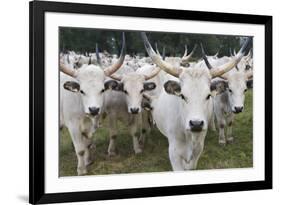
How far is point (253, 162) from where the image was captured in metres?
3.60

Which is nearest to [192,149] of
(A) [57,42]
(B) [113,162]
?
(B) [113,162]

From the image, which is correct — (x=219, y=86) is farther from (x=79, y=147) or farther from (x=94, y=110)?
(x=79, y=147)

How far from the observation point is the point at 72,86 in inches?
122

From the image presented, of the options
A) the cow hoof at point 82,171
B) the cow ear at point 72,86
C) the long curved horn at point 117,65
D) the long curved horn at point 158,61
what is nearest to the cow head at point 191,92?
the long curved horn at point 158,61

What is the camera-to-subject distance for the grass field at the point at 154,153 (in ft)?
10.2

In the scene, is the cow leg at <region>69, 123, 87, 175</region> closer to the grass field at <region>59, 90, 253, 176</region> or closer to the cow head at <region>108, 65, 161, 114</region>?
the grass field at <region>59, 90, 253, 176</region>

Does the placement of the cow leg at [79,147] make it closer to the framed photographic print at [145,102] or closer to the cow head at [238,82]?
the framed photographic print at [145,102]

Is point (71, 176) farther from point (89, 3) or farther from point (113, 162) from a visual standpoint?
point (89, 3)

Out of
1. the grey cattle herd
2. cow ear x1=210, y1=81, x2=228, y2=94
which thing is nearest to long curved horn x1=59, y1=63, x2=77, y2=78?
the grey cattle herd

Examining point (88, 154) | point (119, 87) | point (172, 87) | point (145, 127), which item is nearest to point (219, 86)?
point (172, 87)

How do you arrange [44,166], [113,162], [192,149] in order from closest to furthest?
[44,166] → [113,162] → [192,149]

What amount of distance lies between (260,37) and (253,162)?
0.77m

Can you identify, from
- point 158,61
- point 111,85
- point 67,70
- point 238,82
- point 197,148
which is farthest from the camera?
point 238,82

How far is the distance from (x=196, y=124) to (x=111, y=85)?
0.55m
